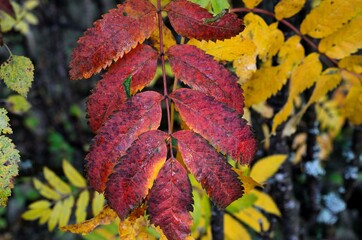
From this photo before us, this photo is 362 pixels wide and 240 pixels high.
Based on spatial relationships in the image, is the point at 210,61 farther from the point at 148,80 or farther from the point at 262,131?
the point at 262,131

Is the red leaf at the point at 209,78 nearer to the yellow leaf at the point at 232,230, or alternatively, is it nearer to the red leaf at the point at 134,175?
the red leaf at the point at 134,175

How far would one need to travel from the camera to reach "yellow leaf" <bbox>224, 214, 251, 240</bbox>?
1.33m

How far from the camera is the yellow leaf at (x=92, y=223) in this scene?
0.73 m

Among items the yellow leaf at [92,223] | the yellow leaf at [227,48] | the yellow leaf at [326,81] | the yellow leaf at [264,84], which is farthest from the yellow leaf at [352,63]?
the yellow leaf at [92,223]

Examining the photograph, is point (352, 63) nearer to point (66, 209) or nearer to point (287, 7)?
point (287, 7)

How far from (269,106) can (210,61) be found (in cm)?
67

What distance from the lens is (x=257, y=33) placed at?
921 millimetres

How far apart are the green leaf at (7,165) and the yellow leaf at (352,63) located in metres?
0.76

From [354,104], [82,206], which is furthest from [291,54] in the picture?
[82,206]

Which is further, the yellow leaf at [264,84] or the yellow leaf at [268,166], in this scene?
the yellow leaf at [268,166]

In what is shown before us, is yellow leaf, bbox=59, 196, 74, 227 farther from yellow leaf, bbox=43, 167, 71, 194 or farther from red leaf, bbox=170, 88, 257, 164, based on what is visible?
red leaf, bbox=170, 88, 257, 164

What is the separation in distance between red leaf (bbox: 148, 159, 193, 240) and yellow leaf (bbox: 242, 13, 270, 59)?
1.34 ft

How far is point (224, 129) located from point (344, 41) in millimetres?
499

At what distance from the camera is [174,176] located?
639 millimetres
